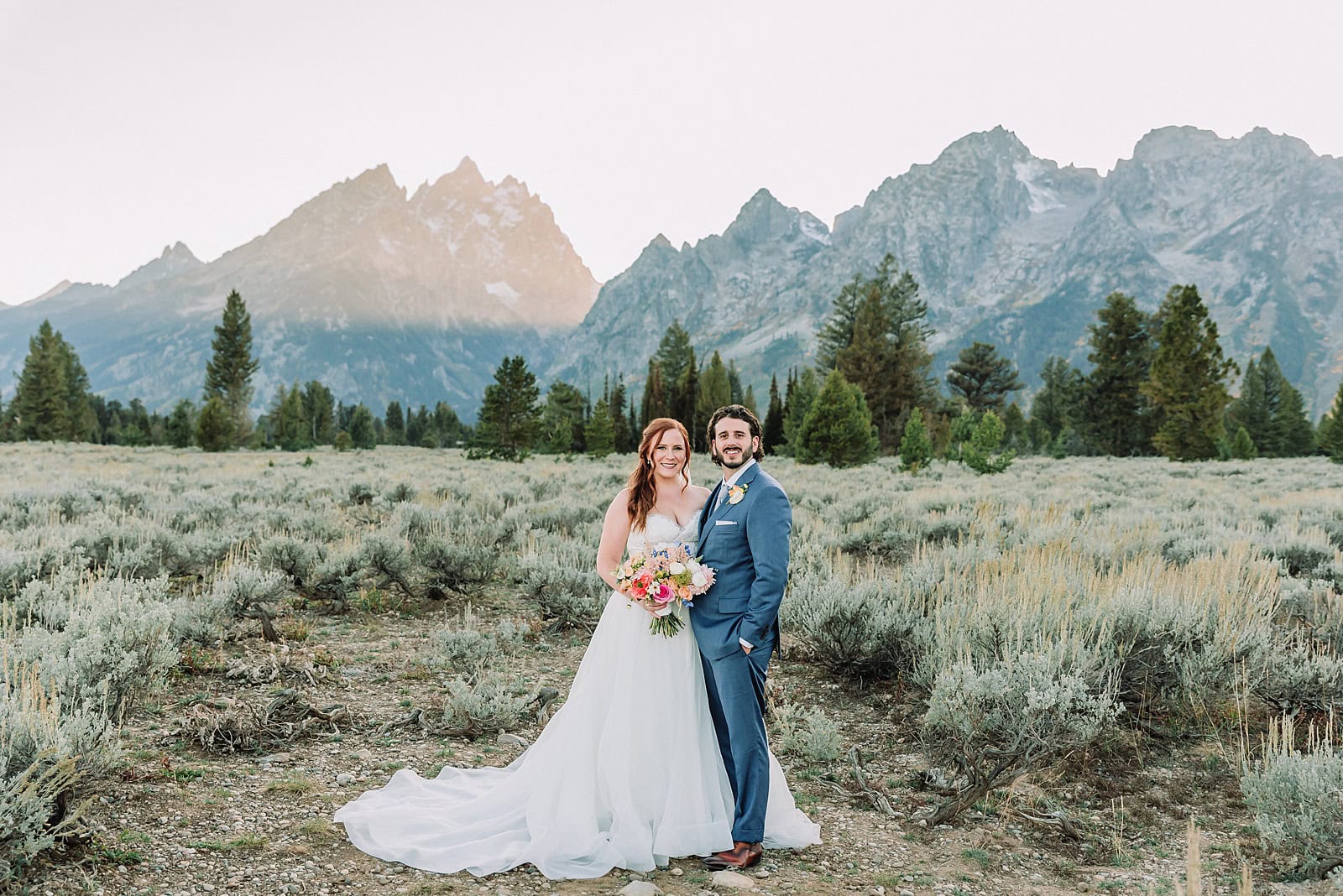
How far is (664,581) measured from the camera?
358cm

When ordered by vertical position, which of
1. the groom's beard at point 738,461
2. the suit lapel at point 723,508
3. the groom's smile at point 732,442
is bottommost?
the suit lapel at point 723,508

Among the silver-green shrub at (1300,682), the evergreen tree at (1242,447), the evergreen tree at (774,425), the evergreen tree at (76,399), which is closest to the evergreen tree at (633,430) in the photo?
the evergreen tree at (774,425)

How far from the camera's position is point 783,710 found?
509cm

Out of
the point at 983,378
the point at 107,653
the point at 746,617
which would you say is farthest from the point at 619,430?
the point at 746,617

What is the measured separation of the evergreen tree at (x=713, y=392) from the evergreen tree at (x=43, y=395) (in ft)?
148

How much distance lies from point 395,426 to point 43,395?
147ft

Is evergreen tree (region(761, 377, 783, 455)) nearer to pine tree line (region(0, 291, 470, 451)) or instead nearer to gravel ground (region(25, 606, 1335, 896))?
pine tree line (region(0, 291, 470, 451))

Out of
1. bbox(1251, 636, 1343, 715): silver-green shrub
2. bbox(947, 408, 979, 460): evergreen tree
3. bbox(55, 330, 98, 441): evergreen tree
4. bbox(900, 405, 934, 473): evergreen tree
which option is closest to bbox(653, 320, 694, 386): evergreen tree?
bbox(947, 408, 979, 460): evergreen tree

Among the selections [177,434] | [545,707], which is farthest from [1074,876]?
[177,434]

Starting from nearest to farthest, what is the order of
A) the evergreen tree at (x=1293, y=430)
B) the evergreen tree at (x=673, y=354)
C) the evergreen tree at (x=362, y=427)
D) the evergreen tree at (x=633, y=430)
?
the evergreen tree at (x=1293, y=430) < the evergreen tree at (x=633, y=430) < the evergreen tree at (x=673, y=354) < the evergreen tree at (x=362, y=427)

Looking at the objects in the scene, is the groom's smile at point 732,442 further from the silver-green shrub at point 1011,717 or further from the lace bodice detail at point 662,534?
the silver-green shrub at point 1011,717

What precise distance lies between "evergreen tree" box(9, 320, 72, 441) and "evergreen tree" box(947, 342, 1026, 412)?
6515 centimetres

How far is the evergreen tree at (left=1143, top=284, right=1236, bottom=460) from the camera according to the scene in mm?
35188

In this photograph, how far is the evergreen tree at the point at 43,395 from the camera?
51094 mm
